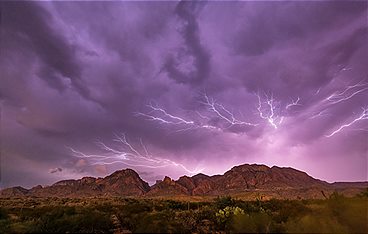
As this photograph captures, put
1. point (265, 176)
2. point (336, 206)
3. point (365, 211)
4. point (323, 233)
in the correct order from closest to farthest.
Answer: point (323, 233)
point (365, 211)
point (336, 206)
point (265, 176)

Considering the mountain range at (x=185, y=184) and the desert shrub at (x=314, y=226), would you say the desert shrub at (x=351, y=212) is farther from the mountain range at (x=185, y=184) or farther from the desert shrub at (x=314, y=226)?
the mountain range at (x=185, y=184)

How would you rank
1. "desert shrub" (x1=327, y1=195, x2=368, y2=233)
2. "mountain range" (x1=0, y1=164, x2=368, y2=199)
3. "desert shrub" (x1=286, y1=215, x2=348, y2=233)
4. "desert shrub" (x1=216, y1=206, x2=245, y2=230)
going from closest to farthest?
"desert shrub" (x1=286, y1=215, x2=348, y2=233)
"desert shrub" (x1=327, y1=195, x2=368, y2=233)
"desert shrub" (x1=216, y1=206, x2=245, y2=230)
"mountain range" (x1=0, y1=164, x2=368, y2=199)

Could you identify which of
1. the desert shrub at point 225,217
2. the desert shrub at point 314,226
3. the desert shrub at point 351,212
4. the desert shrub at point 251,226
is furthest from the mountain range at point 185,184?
the desert shrub at point 251,226

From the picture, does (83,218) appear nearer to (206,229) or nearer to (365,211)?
(206,229)

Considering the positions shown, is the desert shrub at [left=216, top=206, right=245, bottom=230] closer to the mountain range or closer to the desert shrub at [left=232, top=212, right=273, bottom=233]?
the desert shrub at [left=232, top=212, right=273, bottom=233]

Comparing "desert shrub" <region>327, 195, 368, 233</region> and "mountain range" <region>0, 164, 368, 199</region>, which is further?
"mountain range" <region>0, 164, 368, 199</region>

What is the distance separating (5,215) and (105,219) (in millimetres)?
6354

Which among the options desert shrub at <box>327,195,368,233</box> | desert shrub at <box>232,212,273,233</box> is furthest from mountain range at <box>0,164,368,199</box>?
desert shrub at <box>232,212,273,233</box>

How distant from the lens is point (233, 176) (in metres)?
190

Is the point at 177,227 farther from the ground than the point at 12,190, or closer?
closer

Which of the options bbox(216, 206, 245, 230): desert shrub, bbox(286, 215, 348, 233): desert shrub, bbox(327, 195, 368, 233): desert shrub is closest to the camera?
bbox(286, 215, 348, 233): desert shrub

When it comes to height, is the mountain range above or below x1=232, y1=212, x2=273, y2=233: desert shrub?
above

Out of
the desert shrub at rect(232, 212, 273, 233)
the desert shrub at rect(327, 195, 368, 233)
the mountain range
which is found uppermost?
the mountain range

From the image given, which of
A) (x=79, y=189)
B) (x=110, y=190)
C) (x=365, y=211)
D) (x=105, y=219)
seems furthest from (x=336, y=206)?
(x=79, y=189)
